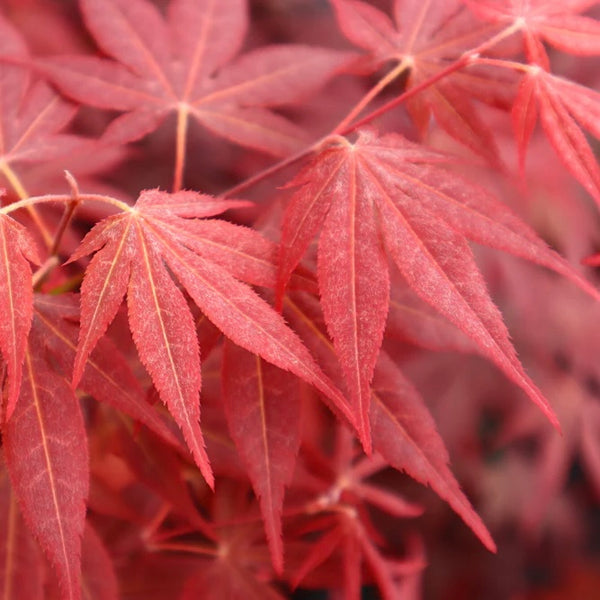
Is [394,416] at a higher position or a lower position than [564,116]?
lower

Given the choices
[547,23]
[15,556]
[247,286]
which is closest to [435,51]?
[547,23]

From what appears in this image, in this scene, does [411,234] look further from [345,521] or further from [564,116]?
[345,521]

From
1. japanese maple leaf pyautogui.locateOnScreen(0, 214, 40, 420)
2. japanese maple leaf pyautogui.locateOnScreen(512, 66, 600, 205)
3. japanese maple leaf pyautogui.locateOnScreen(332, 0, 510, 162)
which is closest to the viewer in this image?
japanese maple leaf pyautogui.locateOnScreen(0, 214, 40, 420)

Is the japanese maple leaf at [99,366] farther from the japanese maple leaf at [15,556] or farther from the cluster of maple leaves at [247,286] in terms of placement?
the japanese maple leaf at [15,556]

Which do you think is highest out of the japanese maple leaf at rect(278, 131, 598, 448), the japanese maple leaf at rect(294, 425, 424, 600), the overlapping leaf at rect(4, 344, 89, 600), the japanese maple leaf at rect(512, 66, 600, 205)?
the japanese maple leaf at rect(512, 66, 600, 205)

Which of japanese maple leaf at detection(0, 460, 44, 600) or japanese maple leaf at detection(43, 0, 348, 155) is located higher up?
japanese maple leaf at detection(43, 0, 348, 155)

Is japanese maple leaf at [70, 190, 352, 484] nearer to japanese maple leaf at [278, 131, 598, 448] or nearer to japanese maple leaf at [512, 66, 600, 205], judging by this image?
japanese maple leaf at [278, 131, 598, 448]

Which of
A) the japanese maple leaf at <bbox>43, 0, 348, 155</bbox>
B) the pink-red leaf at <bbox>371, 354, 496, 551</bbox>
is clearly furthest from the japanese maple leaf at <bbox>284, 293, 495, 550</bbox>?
the japanese maple leaf at <bbox>43, 0, 348, 155</bbox>
